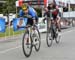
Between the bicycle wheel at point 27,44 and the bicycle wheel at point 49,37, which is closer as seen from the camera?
the bicycle wheel at point 27,44

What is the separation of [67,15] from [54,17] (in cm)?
2879

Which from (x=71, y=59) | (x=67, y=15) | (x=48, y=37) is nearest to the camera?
(x=71, y=59)

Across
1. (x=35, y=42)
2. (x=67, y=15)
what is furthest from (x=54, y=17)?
(x=67, y=15)

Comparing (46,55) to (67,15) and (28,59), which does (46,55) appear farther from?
(67,15)

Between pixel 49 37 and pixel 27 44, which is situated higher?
pixel 27 44

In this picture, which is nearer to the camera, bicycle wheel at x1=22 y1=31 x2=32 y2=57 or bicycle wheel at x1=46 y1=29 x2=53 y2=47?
bicycle wheel at x1=22 y1=31 x2=32 y2=57

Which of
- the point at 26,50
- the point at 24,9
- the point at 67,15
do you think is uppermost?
the point at 24,9

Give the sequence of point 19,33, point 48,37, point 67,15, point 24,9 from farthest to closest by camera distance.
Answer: point 67,15
point 19,33
point 48,37
point 24,9

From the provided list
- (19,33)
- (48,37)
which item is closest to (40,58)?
(48,37)

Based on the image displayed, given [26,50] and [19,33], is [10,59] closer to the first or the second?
[26,50]

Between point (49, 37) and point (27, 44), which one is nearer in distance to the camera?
point (27, 44)

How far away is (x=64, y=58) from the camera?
10.3 m

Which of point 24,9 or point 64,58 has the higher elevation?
point 24,9

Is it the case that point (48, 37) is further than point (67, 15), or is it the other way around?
point (67, 15)
